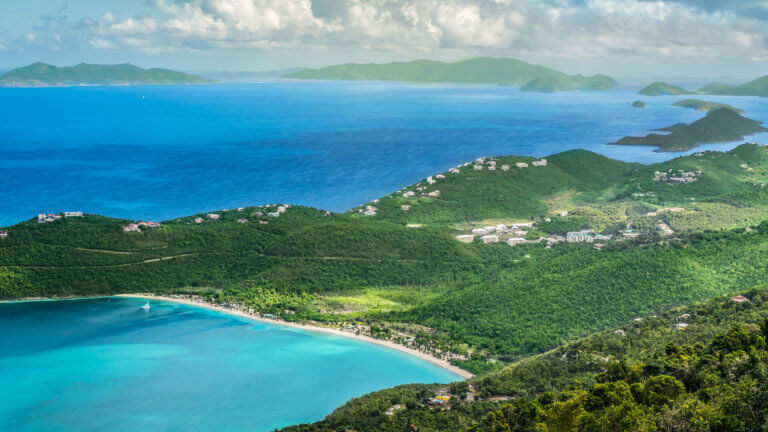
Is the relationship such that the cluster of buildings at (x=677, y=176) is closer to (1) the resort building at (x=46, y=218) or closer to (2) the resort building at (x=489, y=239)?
(2) the resort building at (x=489, y=239)

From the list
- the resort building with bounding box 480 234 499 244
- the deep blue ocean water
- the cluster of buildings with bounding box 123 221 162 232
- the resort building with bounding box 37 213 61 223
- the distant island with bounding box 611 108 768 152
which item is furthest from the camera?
the distant island with bounding box 611 108 768 152

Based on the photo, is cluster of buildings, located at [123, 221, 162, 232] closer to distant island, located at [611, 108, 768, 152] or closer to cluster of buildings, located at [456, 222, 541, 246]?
cluster of buildings, located at [456, 222, 541, 246]

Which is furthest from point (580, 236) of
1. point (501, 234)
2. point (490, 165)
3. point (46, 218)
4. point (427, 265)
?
point (46, 218)

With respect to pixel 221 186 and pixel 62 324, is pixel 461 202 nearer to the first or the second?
pixel 221 186

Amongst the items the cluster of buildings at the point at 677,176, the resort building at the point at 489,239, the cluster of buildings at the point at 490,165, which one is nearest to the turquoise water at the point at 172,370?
the resort building at the point at 489,239

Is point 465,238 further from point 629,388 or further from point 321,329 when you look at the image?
point 629,388

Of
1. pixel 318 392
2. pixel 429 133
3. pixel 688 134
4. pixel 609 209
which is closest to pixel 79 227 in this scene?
pixel 318 392

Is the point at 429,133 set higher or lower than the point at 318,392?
higher

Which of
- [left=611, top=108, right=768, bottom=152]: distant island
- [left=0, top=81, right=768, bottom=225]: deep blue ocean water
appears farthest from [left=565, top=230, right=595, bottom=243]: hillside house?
[left=611, top=108, right=768, bottom=152]: distant island
